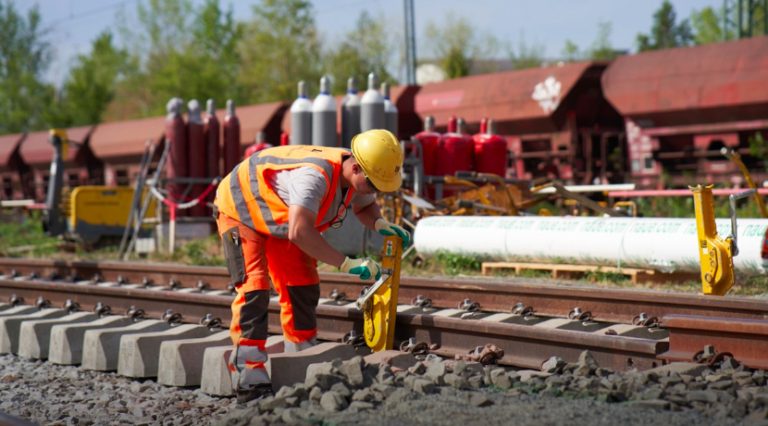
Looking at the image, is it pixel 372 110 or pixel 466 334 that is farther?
pixel 372 110

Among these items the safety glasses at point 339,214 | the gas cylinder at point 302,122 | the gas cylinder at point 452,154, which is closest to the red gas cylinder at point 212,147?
the gas cylinder at point 302,122

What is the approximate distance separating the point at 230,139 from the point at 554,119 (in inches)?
222

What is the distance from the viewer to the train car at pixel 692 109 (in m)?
13.8

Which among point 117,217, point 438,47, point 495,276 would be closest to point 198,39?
point 438,47

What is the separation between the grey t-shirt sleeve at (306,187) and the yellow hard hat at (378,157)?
0.82ft

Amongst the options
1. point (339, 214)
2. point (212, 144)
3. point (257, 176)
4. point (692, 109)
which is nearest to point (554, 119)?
point (692, 109)

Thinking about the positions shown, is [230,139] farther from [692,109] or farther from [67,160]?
[67,160]

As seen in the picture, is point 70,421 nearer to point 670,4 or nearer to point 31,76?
point 31,76

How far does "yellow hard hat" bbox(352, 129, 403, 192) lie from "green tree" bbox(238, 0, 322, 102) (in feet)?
148

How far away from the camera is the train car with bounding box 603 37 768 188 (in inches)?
543

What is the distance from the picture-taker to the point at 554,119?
16219 millimetres

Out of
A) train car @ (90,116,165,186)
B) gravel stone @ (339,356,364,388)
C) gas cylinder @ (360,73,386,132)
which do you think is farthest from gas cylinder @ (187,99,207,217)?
gravel stone @ (339,356,364,388)

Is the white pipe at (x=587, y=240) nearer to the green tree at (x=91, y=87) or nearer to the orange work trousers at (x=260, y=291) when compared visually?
the orange work trousers at (x=260, y=291)

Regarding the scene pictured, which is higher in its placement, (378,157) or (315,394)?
(378,157)
